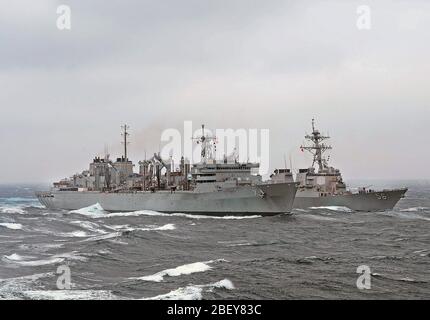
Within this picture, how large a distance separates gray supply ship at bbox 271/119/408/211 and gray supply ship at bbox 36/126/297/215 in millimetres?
10129

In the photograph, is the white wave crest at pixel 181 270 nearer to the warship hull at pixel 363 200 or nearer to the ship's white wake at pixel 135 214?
the ship's white wake at pixel 135 214

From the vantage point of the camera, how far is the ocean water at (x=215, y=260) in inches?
680

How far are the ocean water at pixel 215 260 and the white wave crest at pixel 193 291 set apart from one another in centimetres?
4

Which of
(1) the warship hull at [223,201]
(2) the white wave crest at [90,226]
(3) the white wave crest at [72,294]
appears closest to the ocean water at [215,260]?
(3) the white wave crest at [72,294]

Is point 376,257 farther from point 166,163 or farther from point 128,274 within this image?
point 166,163

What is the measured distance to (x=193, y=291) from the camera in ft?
55.6

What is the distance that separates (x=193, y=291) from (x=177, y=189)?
127 feet

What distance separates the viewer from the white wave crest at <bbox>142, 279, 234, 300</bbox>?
16047 mm

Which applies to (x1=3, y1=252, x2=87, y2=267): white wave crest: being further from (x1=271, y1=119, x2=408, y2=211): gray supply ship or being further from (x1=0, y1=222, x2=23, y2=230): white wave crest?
(x1=271, y1=119, x2=408, y2=211): gray supply ship

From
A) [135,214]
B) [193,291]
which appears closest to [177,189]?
[135,214]

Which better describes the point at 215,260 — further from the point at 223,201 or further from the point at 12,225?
the point at 12,225

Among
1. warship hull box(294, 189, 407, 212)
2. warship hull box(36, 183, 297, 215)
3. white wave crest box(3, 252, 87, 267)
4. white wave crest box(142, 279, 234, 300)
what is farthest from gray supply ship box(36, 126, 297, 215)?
white wave crest box(142, 279, 234, 300)
